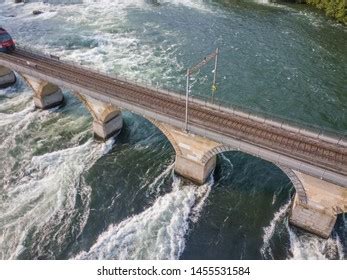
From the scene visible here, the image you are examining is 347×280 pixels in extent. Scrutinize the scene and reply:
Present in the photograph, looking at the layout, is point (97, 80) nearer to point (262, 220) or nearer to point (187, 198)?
point (187, 198)

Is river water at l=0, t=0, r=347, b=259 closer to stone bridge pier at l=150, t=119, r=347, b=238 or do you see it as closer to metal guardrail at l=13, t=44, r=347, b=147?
stone bridge pier at l=150, t=119, r=347, b=238

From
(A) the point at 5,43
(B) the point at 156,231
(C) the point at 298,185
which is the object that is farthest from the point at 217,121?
(A) the point at 5,43

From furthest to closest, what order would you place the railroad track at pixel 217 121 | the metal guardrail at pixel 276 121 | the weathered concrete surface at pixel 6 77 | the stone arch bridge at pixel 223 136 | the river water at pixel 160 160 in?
the weathered concrete surface at pixel 6 77 < the river water at pixel 160 160 < the metal guardrail at pixel 276 121 < the railroad track at pixel 217 121 < the stone arch bridge at pixel 223 136

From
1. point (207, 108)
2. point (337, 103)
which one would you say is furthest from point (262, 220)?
point (337, 103)

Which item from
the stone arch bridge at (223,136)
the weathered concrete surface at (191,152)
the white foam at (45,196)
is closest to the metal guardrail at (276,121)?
the stone arch bridge at (223,136)

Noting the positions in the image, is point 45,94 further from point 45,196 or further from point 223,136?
point 223,136

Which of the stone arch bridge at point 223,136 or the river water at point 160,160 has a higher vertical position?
the stone arch bridge at point 223,136

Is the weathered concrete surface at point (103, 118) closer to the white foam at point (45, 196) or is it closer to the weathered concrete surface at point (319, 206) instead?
the white foam at point (45, 196)

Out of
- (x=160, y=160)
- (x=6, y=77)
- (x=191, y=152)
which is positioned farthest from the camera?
(x=6, y=77)
